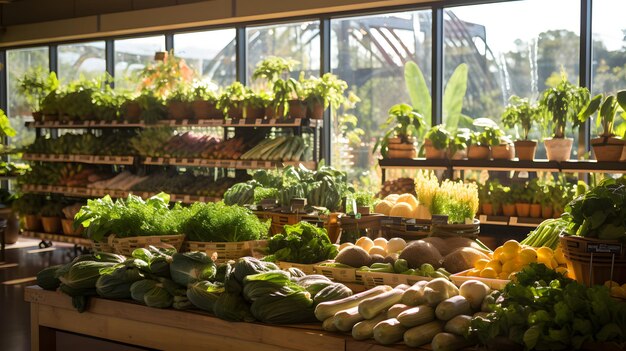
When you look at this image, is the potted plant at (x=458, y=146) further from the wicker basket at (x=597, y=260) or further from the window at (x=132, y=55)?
the window at (x=132, y=55)

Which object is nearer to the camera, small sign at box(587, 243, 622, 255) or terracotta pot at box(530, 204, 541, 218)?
small sign at box(587, 243, 622, 255)

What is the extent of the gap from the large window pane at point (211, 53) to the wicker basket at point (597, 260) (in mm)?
7157

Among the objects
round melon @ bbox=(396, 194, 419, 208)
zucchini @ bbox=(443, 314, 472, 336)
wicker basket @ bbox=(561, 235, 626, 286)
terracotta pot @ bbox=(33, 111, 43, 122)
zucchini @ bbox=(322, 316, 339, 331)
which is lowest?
zucchini @ bbox=(322, 316, 339, 331)

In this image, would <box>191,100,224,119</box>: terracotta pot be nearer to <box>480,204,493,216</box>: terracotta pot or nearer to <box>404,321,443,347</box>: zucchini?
<box>480,204,493,216</box>: terracotta pot

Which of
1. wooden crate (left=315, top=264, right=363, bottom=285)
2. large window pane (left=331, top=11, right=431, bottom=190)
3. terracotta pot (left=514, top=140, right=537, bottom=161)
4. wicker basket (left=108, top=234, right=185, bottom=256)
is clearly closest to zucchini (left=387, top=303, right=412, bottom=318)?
wooden crate (left=315, top=264, right=363, bottom=285)

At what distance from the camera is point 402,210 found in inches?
199

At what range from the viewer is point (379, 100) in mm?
8500

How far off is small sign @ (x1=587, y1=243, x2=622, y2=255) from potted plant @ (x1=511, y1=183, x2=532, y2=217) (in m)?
3.67

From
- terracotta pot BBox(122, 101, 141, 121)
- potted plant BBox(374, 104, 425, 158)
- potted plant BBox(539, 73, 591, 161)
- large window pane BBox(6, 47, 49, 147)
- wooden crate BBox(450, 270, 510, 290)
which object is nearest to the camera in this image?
wooden crate BBox(450, 270, 510, 290)

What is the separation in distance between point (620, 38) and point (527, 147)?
1458 millimetres

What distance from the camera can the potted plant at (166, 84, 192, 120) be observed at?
29.1 ft

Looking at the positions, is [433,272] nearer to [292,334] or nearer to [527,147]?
[292,334]

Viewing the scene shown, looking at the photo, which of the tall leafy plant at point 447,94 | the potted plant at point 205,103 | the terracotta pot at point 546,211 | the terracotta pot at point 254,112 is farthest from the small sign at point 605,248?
the potted plant at point 205,103

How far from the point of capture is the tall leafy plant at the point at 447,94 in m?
7.88
